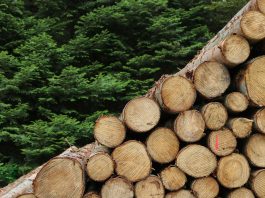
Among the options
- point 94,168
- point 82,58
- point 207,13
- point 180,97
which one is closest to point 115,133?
point 94,168

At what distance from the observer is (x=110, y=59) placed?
24.5 feet

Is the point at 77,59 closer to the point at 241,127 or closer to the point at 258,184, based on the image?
the point at 241,127

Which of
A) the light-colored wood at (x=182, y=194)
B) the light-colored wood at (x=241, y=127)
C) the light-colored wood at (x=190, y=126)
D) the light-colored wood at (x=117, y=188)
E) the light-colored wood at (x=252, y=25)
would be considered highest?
the light-colored wood at (x=252, y=25)

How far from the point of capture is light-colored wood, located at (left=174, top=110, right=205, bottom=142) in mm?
Answer: 3506

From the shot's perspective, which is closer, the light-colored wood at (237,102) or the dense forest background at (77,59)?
the light-colored wood at (237,102)

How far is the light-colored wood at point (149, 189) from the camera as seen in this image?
3471 millimetres

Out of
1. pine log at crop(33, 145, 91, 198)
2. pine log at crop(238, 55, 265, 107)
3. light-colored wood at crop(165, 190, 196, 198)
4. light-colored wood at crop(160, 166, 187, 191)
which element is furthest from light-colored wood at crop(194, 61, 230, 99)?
pine log at crop(33, 145, 91, 198)

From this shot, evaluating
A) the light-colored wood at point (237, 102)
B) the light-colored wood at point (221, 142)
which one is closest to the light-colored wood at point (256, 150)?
the light-colored wood at point (221, 142)

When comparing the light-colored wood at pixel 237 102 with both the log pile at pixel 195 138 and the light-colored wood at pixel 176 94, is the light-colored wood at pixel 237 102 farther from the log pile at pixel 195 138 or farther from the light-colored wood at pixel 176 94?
the light-colored wood at pixel 176 94

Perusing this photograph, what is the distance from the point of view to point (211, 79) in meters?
3.58

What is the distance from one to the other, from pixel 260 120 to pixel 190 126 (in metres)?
0.57

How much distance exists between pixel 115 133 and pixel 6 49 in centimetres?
439

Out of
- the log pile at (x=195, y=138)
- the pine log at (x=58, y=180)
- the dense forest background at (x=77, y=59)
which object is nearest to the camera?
the pine log at (x=58, y=180)

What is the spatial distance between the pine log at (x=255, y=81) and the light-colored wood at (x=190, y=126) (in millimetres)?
433
